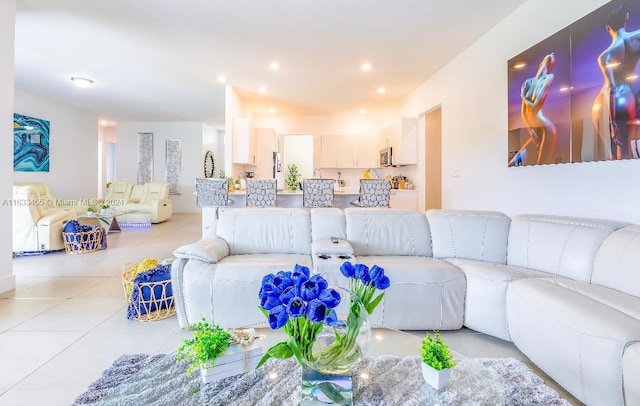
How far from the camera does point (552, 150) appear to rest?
3070mm

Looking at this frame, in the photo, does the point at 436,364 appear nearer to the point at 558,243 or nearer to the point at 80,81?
the point at 558,243

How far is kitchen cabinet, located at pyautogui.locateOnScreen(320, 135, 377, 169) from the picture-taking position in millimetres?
8297

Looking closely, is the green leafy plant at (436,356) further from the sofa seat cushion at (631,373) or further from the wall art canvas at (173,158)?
the wall art canvas at (173,158)

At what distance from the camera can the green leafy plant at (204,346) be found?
119cm

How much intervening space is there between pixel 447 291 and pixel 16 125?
8.90 metres

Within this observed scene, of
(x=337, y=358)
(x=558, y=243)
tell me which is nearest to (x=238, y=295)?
(x=337, y=358)

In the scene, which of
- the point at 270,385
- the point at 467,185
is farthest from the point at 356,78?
the point at 270,385

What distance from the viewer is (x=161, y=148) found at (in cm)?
1067

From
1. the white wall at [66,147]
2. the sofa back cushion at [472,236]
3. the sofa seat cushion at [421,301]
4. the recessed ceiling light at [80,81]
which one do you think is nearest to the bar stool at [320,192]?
the sofa back cushion at [472,236]

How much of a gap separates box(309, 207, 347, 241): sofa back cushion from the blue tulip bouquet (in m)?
1.78

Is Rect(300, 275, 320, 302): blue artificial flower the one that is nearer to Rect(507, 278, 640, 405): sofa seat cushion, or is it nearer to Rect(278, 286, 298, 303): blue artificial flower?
Rect(278, 286, 298, 303): blue artificial flower

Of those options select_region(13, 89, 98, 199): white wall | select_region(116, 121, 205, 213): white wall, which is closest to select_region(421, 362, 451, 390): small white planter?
select_region(13, 89, 98, 199): white wall

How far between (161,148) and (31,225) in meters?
6.27

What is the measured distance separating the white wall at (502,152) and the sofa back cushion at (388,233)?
1.24 metres
